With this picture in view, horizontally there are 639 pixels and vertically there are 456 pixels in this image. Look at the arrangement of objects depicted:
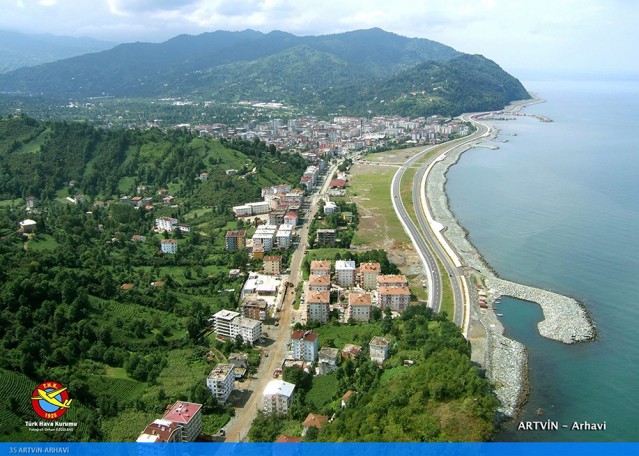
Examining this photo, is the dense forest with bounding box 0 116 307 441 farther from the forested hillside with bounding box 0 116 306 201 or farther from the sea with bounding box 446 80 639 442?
the sea with bounding box 446 80 639 442

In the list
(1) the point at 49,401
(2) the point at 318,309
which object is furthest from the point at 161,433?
(2) the point at 318,309

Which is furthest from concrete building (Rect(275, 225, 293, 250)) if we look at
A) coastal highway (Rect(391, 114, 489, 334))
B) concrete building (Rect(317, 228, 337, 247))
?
coastal highway (Rect(391, 114, 489, 334))

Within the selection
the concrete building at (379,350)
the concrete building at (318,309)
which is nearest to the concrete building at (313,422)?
the concrete building at (379,350)

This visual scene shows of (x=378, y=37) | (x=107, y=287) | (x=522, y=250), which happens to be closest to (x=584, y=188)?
(x=522, y=250)

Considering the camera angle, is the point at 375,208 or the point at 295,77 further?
the point at 295,77

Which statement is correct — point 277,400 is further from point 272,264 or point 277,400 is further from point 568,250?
point 568,250

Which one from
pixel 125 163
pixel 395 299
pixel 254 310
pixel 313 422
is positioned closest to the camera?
pixel 313 422

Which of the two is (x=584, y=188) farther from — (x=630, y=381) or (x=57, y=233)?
(x=57, y=233)
